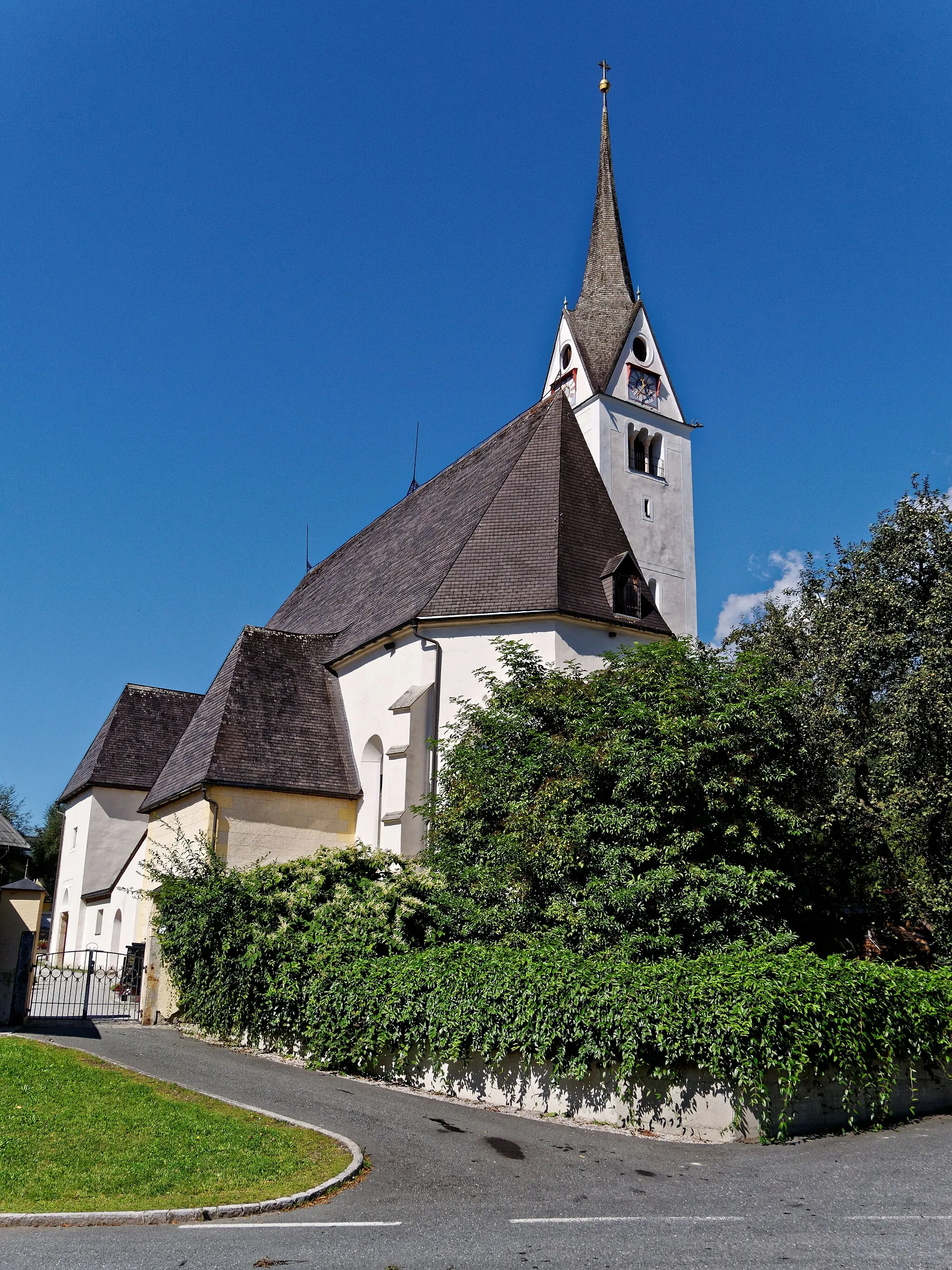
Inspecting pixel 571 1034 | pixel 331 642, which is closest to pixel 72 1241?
pixel 571 1034

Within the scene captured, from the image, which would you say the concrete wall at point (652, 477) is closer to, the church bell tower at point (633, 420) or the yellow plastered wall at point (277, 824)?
the church bell tower at point (633, 420)

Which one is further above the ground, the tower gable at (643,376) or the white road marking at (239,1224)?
the tower gable at (643,376)

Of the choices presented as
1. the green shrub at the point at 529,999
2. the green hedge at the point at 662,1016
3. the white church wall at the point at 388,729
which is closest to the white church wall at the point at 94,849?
the white church wall at the point at 388,729

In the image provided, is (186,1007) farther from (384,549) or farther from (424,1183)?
(384,549)

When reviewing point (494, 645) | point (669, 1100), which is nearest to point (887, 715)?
point (494, 645)

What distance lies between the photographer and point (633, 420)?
35.5 m

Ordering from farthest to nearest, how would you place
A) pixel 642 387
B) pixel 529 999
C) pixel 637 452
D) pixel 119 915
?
pixel 642 387 → pixel 637 452 → pixel 119 915 → pixel 529 999

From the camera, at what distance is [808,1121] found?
10.9 m

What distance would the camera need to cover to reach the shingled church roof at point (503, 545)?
78.6 feet

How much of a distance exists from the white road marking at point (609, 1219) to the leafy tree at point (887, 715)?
11.6 metres

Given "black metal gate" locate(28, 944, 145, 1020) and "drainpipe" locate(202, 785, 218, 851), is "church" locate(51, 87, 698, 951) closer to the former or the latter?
"drainpipe" locate(202, 785, 218, 851)

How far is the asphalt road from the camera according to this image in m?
6.53

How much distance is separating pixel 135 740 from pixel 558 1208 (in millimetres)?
34363

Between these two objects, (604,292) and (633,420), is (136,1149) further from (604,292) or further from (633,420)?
(604,292)
